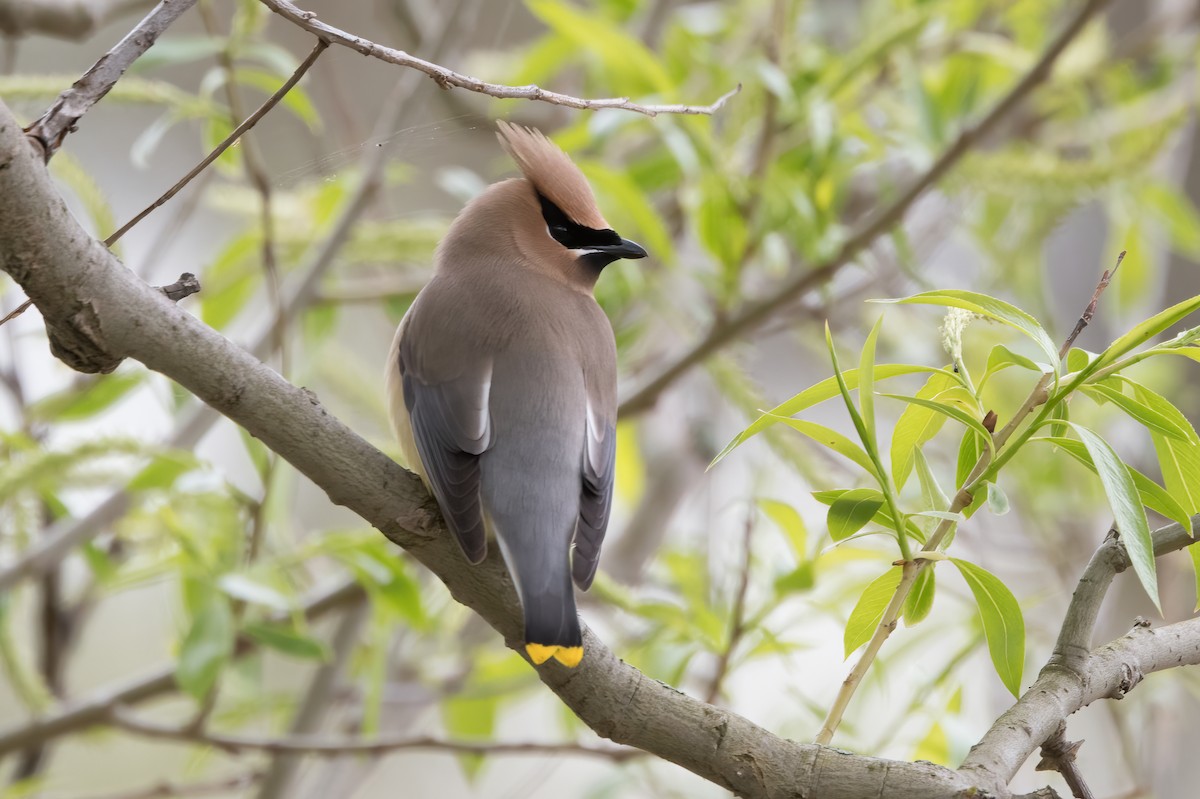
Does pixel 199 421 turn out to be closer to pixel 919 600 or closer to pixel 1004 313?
pixel 919 600

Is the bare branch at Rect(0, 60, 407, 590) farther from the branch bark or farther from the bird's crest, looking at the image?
the branch bark

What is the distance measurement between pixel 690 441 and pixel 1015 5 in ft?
4.21

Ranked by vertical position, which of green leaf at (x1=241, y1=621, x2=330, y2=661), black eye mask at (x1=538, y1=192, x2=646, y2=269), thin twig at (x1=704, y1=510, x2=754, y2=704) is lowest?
green leaf at (x1=241, y1=621, x2=330, y2=661)

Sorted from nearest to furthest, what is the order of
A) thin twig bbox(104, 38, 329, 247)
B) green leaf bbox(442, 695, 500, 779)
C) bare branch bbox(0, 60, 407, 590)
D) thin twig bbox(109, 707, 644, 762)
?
thin twig bbox(104, 38, 329, 247), thin twig bbox(109, 707, 644, 762), bare branch bbox(0, 60, 407, 590), green leaf bbox(442, 695, 500, 779)

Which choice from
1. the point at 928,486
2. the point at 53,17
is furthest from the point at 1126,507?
the point at 53,17

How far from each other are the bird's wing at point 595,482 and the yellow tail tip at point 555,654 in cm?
29

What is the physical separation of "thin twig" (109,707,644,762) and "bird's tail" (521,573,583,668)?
78 cm

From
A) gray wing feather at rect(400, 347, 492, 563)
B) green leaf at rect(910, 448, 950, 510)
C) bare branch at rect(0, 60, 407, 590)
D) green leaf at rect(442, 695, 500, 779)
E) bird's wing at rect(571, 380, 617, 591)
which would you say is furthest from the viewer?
green leaf at rect(442, 695, 500, 779)

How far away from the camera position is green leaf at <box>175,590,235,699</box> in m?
1.93

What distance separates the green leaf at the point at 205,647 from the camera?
6.32 ft

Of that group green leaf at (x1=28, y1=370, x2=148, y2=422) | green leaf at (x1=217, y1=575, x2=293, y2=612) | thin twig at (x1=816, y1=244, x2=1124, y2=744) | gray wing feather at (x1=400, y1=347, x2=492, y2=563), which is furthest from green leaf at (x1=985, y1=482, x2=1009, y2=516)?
green leaf at (x1=28, y1=370, x2=148, y2=422)

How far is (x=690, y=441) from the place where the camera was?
3.34 metres

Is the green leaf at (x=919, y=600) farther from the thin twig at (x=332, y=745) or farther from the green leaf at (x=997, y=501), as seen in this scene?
the thin twig at (x=332, y=745)

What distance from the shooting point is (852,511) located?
115 centimetres
